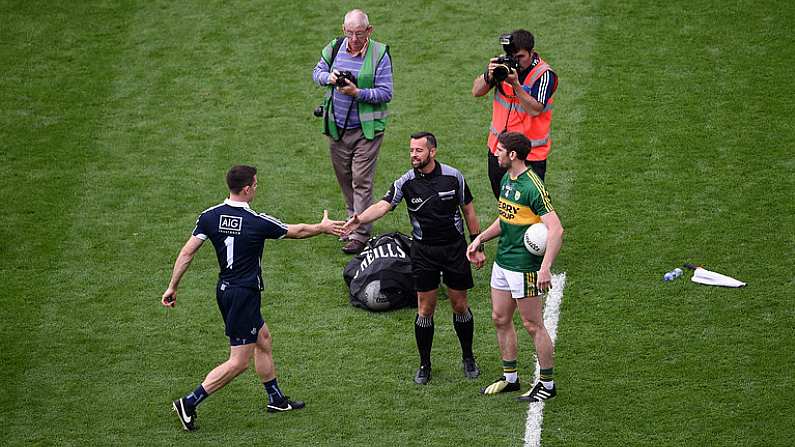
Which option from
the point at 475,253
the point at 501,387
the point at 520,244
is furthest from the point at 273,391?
the point at 520,244

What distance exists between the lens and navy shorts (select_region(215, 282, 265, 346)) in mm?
8477

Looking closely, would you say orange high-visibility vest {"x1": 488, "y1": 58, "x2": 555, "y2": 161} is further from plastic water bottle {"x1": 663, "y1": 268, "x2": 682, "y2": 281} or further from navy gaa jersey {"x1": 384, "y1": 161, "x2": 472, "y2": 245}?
navy gaa jersey {"x1": 384, "y1": 161, "x2": 472, "y2": 245}

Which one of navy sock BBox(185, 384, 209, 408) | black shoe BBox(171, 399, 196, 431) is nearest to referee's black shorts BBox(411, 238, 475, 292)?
navy sock BBox(185, 384, 209, 408)

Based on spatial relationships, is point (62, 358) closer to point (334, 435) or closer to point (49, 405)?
point (49, 405)

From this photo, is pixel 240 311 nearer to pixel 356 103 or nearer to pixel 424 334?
pixel 424 334

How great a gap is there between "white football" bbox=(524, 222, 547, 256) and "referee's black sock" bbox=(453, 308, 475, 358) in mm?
1004

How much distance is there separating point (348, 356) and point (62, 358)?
8.27ft

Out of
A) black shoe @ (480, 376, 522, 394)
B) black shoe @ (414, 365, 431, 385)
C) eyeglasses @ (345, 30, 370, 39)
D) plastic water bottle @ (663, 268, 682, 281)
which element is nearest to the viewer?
black shoe @ (480, 376, 522, 394)

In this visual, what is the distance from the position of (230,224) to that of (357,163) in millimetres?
3391

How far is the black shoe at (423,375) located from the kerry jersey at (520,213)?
4.21 feet

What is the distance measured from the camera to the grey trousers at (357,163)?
455 inches

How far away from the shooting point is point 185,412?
8.66m

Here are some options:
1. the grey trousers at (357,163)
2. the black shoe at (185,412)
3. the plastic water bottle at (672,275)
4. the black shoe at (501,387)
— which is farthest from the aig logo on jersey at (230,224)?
the plastic water bottle at (672,275)

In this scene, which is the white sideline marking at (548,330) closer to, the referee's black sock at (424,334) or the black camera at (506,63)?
the referee's black sock at (424,334)
